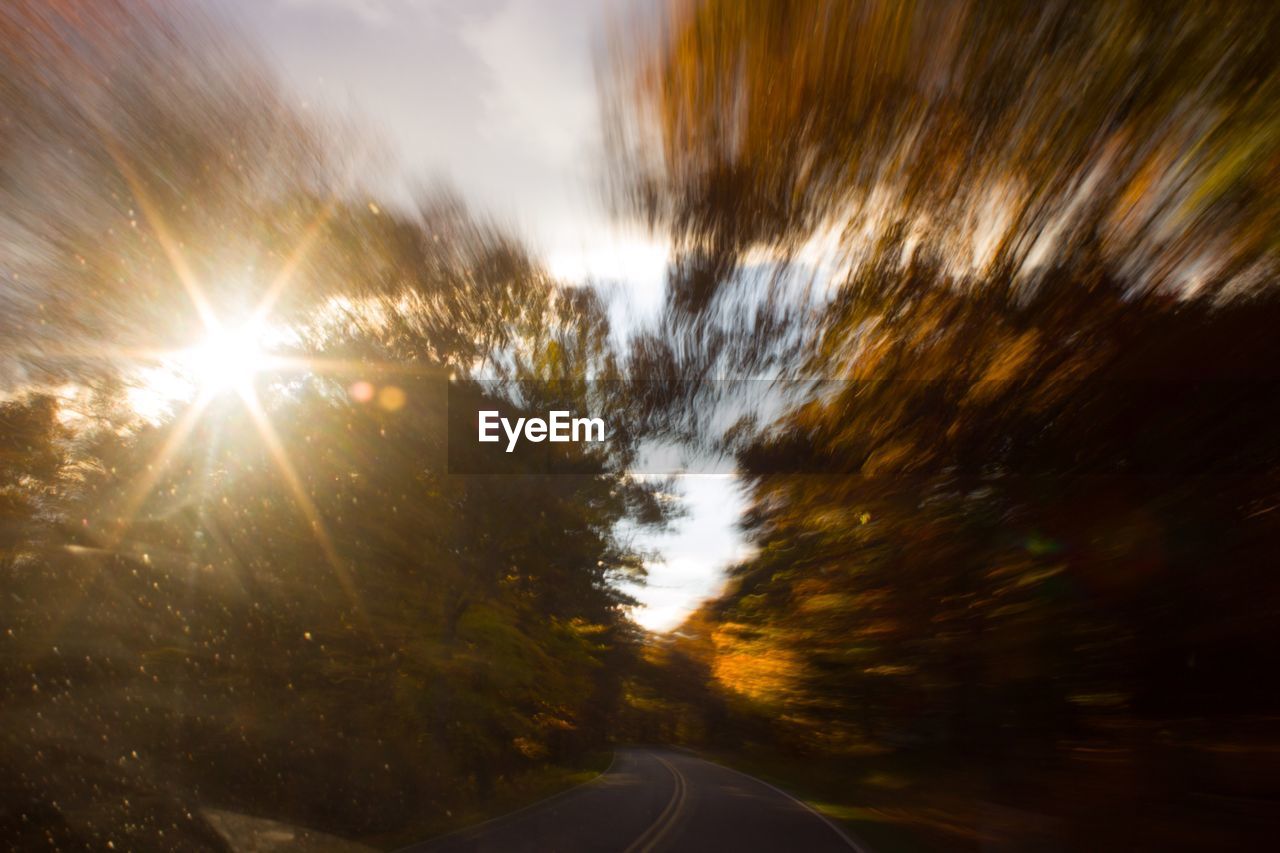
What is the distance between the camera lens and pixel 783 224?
5.80 meters

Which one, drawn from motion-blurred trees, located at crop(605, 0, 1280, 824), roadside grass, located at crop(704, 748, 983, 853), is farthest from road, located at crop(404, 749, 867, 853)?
motion-blurred trees, located at crop(605, 0, 1280, 824)

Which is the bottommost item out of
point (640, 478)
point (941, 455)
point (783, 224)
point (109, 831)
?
point (109, 831)

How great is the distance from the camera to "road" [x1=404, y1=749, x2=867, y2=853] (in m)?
10.3

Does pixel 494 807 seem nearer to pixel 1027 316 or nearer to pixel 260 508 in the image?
pixel 260 508

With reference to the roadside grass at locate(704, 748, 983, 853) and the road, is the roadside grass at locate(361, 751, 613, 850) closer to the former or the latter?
the road

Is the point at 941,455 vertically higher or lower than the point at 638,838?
higher

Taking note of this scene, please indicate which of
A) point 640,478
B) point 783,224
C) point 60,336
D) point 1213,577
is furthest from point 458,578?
point 1213,577

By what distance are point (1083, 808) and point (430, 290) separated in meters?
12.2

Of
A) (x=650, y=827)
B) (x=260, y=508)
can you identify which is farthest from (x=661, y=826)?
(x=260, y=508)

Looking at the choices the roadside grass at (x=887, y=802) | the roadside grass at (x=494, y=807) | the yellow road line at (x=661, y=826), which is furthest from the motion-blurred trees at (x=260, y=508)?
the roadside grass at (x=887, y=802)

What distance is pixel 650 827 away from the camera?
12305 mm

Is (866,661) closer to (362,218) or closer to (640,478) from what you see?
(640,478)

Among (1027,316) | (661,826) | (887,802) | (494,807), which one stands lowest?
(887,802)

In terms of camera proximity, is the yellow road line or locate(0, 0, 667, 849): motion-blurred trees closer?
locate(0, 0, 667, 849): motion-blurred trees
